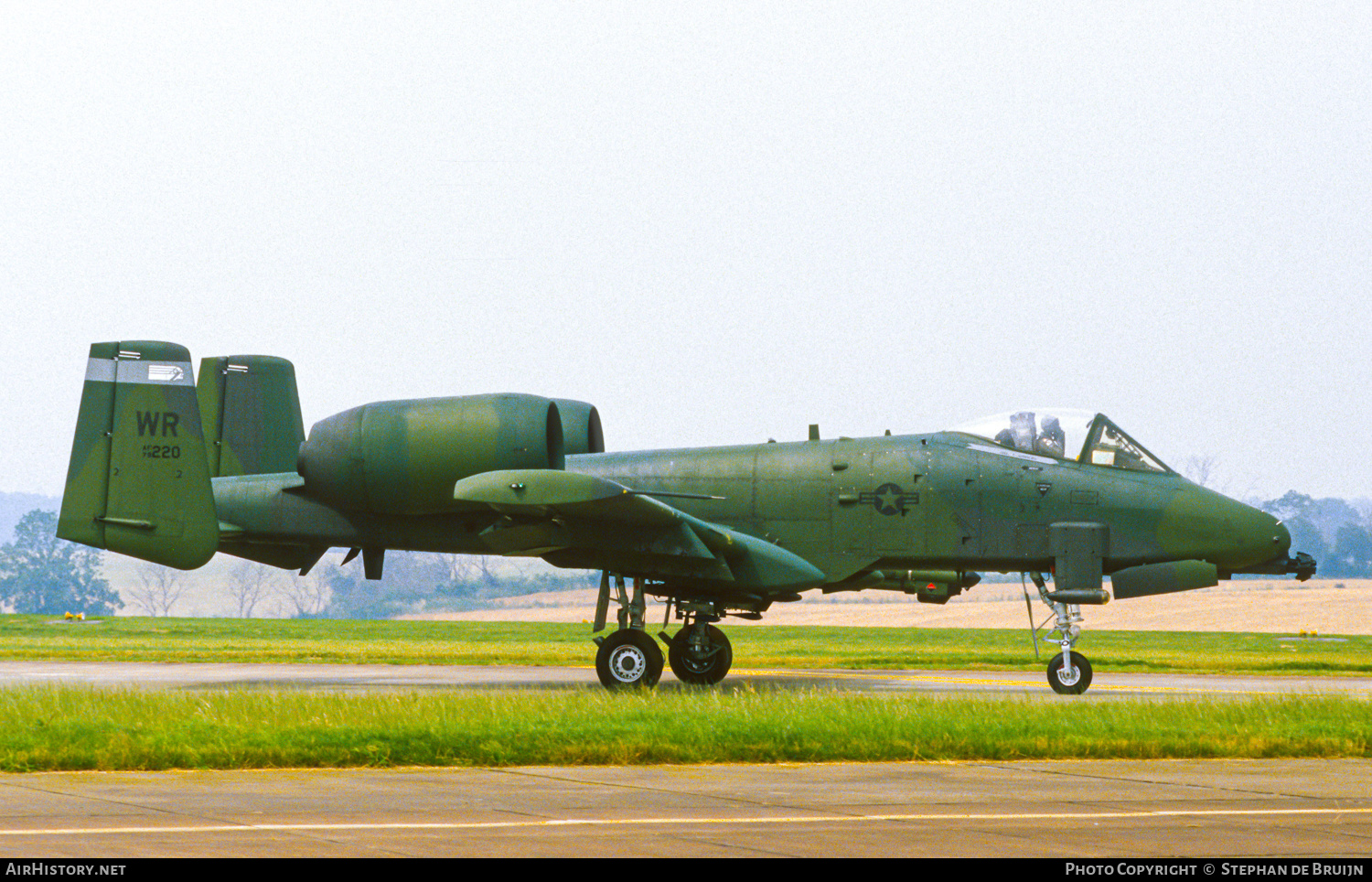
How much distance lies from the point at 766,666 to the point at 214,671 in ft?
31.3

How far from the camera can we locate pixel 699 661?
2156cm

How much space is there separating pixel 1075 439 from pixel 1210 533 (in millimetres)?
2097

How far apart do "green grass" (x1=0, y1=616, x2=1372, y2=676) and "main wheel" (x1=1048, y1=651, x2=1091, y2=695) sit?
8970 millimetres

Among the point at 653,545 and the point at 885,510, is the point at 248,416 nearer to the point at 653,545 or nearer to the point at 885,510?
the point at 653,545

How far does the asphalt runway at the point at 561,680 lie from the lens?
843 inches

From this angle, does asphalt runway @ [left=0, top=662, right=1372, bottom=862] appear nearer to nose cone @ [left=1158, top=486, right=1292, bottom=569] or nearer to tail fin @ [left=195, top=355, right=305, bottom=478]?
nose cone @ [left=1158, top=486, right=1292, bottom=569]

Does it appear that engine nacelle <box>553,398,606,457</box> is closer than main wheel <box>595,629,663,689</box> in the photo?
No

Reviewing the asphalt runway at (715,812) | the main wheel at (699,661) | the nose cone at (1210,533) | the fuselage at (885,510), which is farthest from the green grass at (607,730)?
the main wheel at (699,661)

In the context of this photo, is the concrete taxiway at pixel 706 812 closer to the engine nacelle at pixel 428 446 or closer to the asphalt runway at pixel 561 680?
the asphalt runway at pixel 561 680

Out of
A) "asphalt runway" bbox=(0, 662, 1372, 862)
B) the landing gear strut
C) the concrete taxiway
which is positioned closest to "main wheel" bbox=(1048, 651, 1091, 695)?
the landing gear strut

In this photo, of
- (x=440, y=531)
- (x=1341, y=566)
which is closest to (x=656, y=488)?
(x=440, y=531)

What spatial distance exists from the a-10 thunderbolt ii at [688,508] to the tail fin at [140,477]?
0.08 feet

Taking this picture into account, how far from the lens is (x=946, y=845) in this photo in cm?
851

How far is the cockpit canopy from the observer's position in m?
20.9
